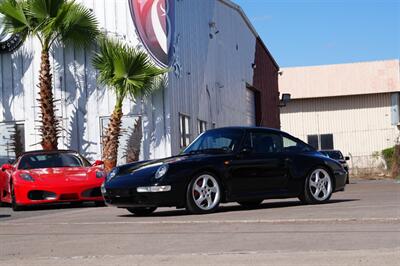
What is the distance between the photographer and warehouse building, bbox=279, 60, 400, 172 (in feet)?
198

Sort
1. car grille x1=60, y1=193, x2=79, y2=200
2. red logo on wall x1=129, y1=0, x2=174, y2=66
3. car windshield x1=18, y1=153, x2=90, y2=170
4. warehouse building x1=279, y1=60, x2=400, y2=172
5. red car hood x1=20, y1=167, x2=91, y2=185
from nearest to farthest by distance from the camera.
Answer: car grille x1=60, y1=193, x2=79, y2=200 < red car hood x1=20, y1=167, x2=91, y2=185 < car windshield x1=18, y1=153, x2=90, y2=170 < red logo on wall x1=129, y1=0, x2=174, y2=66 < warehouse building x1=279, y1=60, x2=400, y2=172

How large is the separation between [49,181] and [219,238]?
8099mm

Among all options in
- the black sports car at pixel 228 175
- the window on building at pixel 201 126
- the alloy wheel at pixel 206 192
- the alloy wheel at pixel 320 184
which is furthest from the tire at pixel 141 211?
the window on building at pixel 201 126

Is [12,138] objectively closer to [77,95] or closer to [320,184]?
[77,95]

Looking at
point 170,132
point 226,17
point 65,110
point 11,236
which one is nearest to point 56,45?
point 65,110

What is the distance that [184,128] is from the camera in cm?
2684

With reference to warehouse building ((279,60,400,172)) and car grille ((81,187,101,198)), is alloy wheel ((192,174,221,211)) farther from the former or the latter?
warehouse building ((279,60,400,172))

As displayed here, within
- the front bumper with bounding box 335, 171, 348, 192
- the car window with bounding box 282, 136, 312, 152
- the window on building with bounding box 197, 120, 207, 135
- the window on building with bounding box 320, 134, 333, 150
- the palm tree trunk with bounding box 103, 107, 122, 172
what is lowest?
the front bumper with bounding box 335, 171, 348, 192

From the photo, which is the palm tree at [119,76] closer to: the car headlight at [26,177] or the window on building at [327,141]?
the car headlight at [26,177]

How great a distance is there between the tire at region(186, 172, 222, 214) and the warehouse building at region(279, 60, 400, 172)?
159 feet

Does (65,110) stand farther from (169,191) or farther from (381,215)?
(381,215)

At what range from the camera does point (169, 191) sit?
37.4ft

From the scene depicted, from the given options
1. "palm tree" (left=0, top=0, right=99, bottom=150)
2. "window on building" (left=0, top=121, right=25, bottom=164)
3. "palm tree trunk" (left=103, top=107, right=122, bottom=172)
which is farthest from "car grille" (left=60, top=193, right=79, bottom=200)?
"window on building" (left=0, top=121, right=25, bottom=164)

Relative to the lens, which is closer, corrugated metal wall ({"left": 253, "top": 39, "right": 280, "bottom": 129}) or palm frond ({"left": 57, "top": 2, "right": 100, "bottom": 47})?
palm frond ({"left": 57, "top": 2, "right": 100, "bottom": 47})
